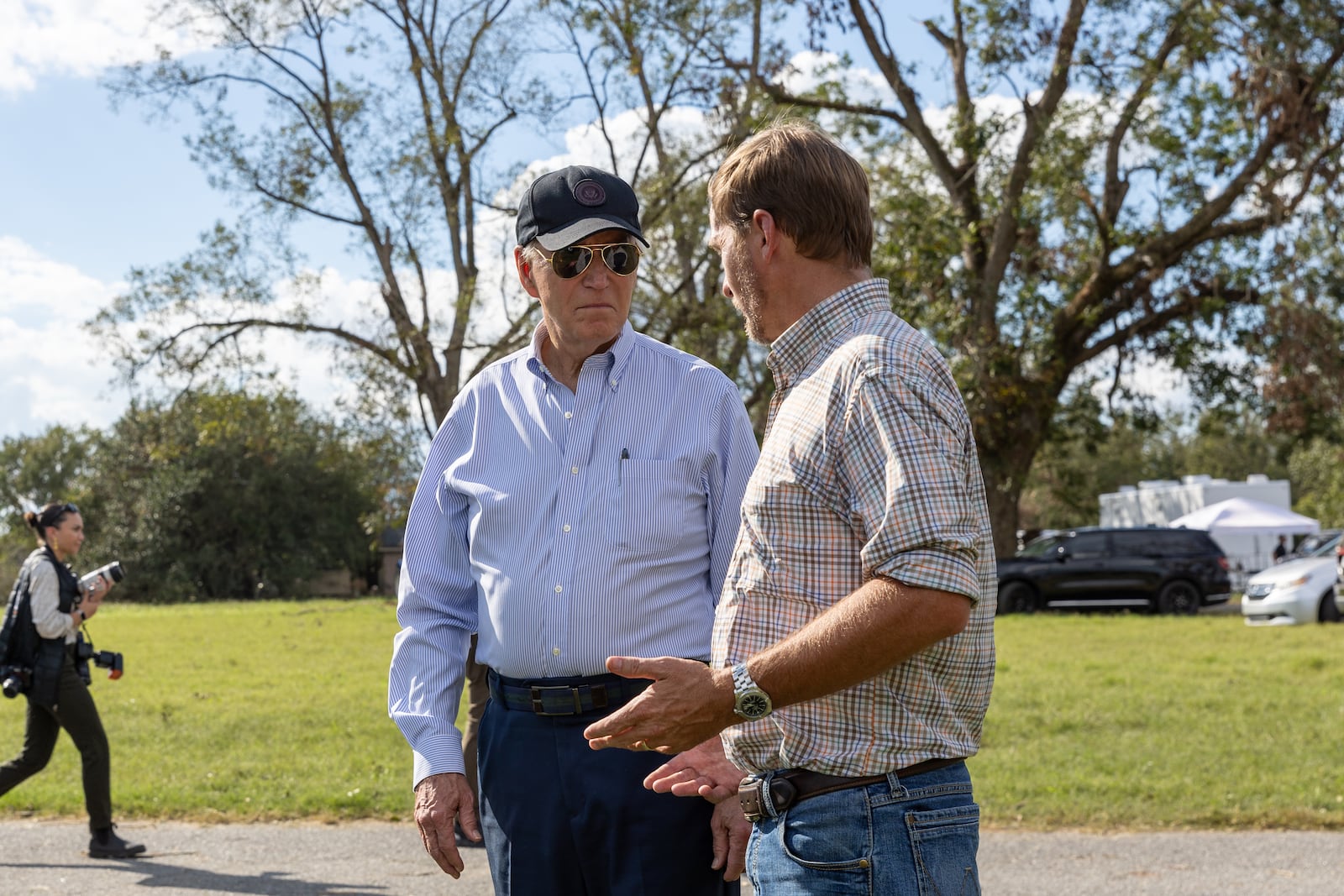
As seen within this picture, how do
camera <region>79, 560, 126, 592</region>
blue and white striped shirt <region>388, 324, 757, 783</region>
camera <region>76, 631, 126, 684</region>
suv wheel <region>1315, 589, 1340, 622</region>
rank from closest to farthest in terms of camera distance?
blue and white striped shirt <region>388, 324, 757, 783</region>, camera <region>76, 631, 126, 684</region>, camera <region>79, 560, 126, 592</region>, suv wheel <region>1315, 589, 1340, 622</region>

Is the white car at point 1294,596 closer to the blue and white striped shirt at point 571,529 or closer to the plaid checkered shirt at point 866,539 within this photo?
the blue and white striped shirt at point 571,529

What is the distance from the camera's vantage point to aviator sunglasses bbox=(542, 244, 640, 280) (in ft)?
10.6

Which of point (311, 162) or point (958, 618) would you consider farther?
point (311, 162)

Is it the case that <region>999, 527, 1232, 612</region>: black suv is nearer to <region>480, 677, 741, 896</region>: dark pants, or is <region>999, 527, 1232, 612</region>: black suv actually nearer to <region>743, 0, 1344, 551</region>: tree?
<region>743, 0, 1344, 551</region>: tree

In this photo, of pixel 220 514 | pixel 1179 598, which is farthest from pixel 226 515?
pixel 1179 598

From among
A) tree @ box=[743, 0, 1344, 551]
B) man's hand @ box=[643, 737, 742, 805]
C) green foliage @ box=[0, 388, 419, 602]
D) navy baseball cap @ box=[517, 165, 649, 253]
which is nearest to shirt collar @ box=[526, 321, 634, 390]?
navy baseball cap @ box=[517, 165, 649, 253]

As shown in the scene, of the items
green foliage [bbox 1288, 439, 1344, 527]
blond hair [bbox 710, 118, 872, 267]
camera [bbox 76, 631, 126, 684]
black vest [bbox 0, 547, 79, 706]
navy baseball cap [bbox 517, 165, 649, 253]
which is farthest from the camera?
green foliage [bbox 1288, 439, 1344, 527]

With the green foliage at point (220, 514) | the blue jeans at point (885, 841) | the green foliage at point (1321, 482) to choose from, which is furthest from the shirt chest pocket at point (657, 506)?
the green foliage at point (1321, 482)

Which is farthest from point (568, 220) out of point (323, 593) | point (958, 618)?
point (323, 593)

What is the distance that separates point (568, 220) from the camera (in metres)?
3.21

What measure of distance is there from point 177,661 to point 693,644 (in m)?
18.6

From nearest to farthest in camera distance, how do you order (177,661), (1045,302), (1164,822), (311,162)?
(1164,822) < (177,661) < (311,162) < (1045,302)

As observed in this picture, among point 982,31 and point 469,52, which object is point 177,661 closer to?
point 469,52

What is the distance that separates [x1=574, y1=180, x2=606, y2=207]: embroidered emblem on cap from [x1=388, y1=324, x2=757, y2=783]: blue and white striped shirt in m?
0.33
